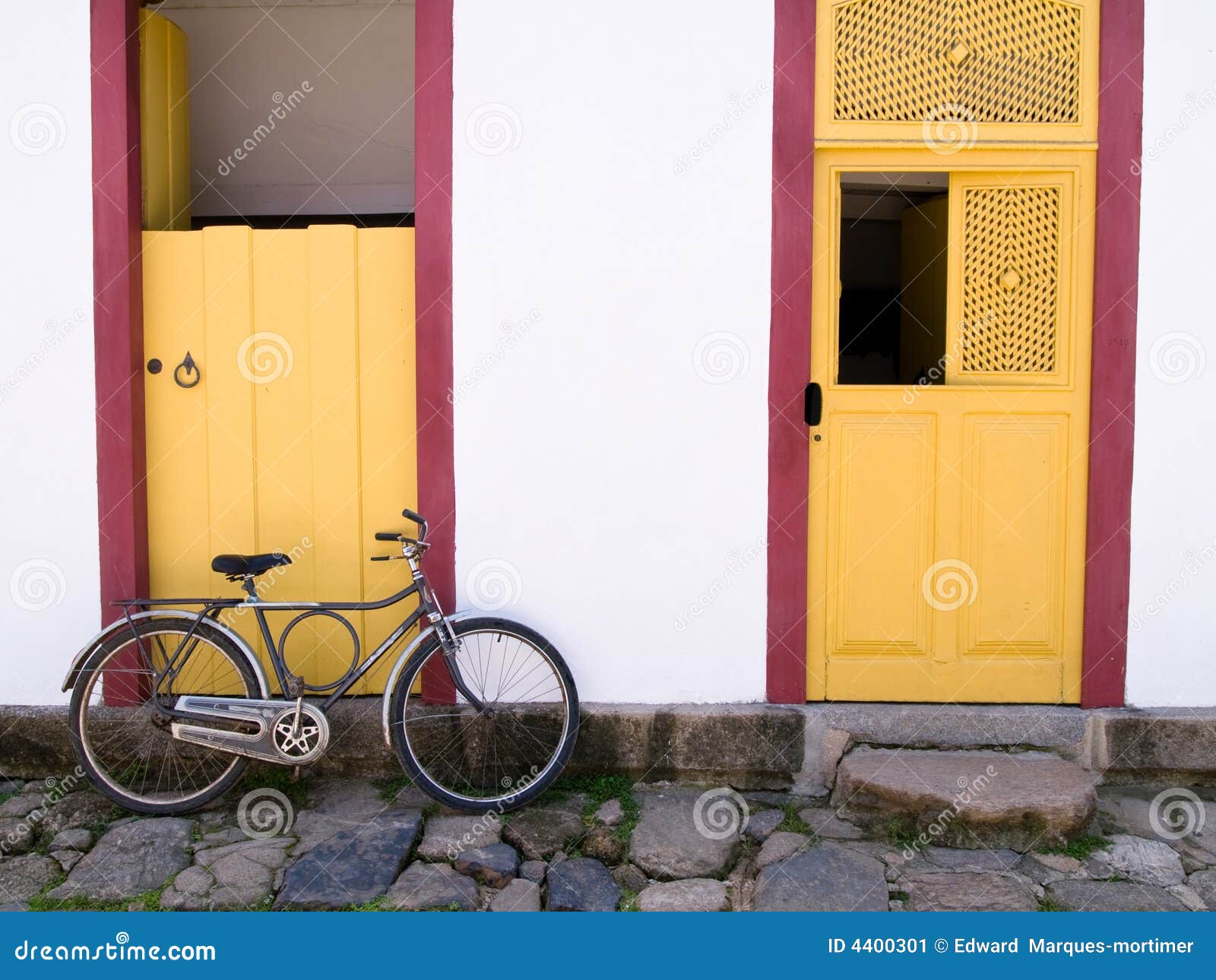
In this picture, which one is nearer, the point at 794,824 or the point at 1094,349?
the point at 794,824

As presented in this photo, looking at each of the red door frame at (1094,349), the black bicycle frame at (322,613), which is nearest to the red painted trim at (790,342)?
the red door frame at (1094,349)

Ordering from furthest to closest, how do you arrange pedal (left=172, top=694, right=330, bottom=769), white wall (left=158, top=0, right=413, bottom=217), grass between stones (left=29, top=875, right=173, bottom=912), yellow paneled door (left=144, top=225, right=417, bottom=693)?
white wall (left=158, top=0, right=413, bottom=217) < yellow paneled door (left=144, top=225, right=417, bottom=693) < pedal (left=172, top=694, right=330, bottom=769) < grass between stones (left=29, top=875, right=173, bottom=912)

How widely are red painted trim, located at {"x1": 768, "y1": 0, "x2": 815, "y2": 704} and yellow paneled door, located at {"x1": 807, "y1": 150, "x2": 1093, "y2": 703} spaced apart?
85mm

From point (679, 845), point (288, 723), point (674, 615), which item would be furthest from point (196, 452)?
point (679, 845)

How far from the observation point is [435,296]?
4.41 meters

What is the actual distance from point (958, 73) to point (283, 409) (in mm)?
3233

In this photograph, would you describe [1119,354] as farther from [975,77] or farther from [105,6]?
[105,6]

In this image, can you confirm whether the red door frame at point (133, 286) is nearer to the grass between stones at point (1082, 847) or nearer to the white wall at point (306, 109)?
the white wall at point (306, 109)

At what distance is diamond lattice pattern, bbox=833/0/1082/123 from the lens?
4434mm

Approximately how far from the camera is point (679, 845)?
397 cm

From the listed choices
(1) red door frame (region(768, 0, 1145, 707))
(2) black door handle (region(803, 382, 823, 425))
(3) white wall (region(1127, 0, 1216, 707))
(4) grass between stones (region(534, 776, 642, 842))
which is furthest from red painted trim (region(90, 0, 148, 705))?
(3) white wall (region(1127, 0, 1216, 707))

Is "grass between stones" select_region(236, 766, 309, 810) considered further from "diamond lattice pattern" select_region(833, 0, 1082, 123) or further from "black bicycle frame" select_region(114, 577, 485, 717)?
"diamond lattice pattern" select_region(833, 0, 1082, 123)

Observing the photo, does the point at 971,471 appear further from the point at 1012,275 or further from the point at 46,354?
the point at 46,354

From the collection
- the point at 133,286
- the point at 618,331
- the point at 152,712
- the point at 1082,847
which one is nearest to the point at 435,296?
the point at 618,331
